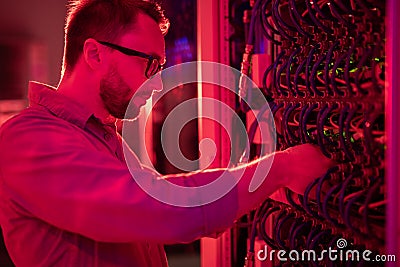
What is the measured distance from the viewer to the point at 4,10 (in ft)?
15.2

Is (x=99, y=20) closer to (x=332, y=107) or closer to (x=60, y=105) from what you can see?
(x=60, y=105)

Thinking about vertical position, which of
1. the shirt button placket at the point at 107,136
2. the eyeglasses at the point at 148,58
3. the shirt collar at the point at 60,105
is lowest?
the shirt button placket at the point at 107,136

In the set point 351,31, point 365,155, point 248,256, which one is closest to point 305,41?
point 351,31

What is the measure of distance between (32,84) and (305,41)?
669mm

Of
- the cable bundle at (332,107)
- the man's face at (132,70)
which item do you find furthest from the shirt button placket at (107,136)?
the cable bundle at (332,107)

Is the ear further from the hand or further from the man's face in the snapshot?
the hand

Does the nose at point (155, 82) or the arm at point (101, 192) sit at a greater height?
the nose at point (155, 82)

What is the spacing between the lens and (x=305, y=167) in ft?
3.68

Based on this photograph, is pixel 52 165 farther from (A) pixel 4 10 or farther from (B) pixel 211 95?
(A) pixel 4 10

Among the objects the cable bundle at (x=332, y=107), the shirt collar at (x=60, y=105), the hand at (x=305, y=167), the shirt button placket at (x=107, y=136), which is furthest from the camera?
the shirt button placket at (x=107, y=136)

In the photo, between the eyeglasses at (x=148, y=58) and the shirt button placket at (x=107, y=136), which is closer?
the eyeglasses at (x=148, y=58)

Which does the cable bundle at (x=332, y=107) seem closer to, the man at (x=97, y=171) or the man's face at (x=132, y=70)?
the man at (x=97, y=171)

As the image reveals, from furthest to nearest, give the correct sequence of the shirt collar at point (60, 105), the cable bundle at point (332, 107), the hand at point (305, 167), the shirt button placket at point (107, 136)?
the shirt button placket at point (107, 136), the shirt collar at point (60, 105), the hand at point (305, 167), the cable bundle at point (332, 107)

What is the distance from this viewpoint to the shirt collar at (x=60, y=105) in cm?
124
